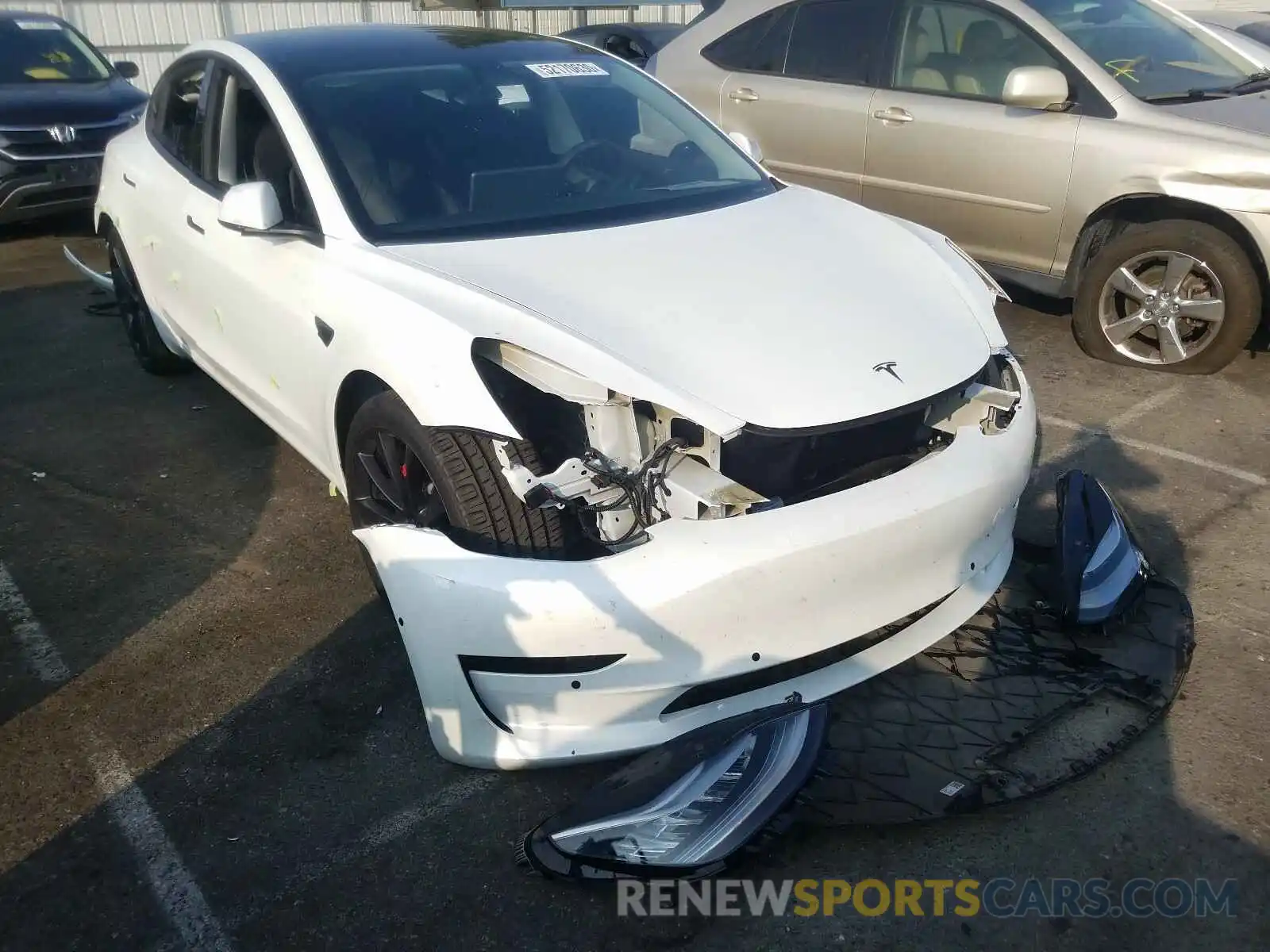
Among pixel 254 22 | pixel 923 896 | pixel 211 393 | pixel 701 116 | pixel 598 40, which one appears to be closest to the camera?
pixel 923 896

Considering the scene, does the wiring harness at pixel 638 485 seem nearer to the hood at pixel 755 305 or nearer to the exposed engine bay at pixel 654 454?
the exposed engine bay at pixel 654 454

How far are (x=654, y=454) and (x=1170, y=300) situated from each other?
3.71m

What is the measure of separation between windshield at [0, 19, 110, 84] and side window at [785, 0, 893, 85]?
6.27 m

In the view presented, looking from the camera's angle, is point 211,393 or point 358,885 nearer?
point 358,885

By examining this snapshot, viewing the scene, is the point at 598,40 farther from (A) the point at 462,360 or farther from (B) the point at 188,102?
(A) the point at 462,360

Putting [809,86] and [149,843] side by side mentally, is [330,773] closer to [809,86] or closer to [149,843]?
[149,843]

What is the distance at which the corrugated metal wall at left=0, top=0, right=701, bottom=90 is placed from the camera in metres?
13.4

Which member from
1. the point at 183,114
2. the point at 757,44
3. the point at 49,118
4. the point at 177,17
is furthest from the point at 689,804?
the point at 177,17

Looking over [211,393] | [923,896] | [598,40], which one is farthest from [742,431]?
[598,40]

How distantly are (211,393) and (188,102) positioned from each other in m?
1.45

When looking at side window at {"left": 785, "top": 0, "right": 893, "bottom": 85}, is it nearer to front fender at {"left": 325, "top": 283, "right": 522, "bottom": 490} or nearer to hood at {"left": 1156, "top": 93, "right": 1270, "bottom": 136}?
hood at {"left": 1156, "top": 93, "right": 1270, "bottom": 136}

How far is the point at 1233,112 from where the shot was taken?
5008mm

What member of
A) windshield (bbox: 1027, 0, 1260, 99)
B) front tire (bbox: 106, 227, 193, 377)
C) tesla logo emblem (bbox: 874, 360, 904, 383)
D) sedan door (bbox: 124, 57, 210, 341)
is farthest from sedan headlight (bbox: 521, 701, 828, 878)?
windshield (bbox: 1027, 0, 1260, 99)

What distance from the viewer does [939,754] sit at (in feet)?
8.32
